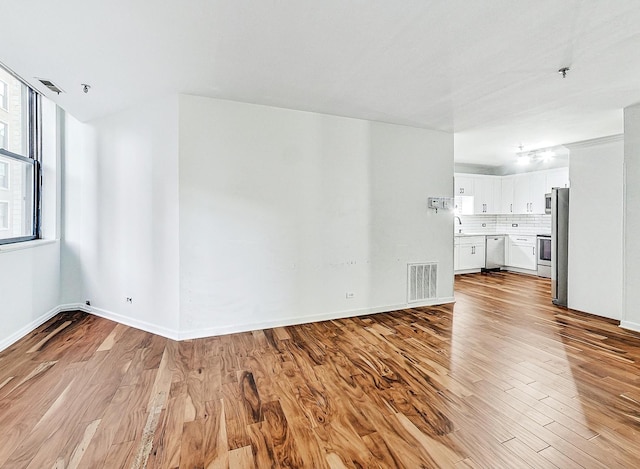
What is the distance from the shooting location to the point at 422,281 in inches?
183

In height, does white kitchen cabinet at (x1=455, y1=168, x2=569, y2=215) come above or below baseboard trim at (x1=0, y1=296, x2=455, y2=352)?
above

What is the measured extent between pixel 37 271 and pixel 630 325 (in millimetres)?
6931

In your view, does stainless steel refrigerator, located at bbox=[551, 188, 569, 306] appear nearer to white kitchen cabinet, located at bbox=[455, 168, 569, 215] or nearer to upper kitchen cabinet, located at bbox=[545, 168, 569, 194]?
upper kitchen cabinet, located at bbox=[545, 168, 569, 194]

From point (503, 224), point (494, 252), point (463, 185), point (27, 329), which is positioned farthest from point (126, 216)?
point (503, 224)

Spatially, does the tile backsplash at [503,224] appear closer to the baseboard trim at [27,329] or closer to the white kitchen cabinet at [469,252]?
the white kitchen cabinet at [469,252]

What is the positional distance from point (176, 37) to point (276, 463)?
284 cm

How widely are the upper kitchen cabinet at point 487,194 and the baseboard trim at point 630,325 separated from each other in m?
4.24

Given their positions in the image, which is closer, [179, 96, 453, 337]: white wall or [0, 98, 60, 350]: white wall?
[0, 98, 60, 350]: white wall

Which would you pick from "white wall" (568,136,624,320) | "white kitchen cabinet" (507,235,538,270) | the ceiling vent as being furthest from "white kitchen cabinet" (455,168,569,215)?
the ceiling vent

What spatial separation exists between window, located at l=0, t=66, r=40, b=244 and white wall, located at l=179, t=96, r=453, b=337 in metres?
1.97

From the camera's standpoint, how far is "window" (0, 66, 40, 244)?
3400 mm

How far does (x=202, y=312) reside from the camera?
3.42 metres

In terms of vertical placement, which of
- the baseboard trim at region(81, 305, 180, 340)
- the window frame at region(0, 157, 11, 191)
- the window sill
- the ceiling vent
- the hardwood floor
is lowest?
the hardwood floor

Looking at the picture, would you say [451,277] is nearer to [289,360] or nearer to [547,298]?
[547,298]
